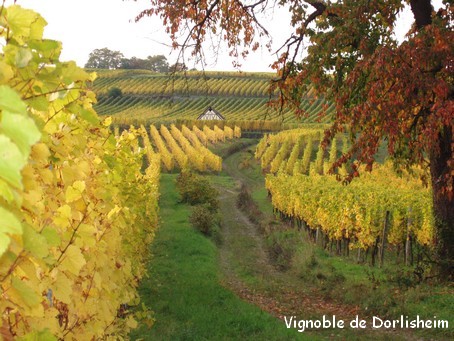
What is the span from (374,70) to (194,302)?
17.7 ft

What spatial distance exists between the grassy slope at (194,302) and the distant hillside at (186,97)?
202 feet

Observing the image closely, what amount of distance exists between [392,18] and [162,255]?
9.00 m

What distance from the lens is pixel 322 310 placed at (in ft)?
33.0

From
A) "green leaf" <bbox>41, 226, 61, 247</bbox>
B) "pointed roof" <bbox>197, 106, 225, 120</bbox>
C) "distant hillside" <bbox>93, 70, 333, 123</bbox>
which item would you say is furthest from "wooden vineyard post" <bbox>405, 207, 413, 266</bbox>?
"distant hillside" <bbox>93, 70, 333, 123</bbox>

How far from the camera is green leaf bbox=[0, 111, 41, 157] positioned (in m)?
0.77

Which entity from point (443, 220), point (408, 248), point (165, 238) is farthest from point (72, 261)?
point (165, 238)

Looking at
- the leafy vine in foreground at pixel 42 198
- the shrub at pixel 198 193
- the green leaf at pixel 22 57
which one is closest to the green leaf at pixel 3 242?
the leafy vine in foreground at pixel 42 198

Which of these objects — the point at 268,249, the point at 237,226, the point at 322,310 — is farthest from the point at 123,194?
the point at 237,226

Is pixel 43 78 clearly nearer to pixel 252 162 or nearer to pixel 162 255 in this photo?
pixel 162 255

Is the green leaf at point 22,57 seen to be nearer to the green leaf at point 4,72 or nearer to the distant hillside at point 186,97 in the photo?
the green leaf at point 4,72

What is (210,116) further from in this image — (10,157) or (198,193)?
(10,157)

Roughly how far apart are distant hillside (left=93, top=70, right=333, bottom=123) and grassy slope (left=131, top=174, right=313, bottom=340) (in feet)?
202

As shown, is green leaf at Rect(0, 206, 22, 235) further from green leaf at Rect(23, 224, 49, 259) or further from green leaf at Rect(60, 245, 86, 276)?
green leaf at Rect(60, 245, 86, 276)

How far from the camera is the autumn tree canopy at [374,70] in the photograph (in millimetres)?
7344
